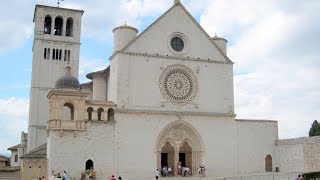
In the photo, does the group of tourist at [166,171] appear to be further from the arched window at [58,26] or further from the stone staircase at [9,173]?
the arched window at [58,26]

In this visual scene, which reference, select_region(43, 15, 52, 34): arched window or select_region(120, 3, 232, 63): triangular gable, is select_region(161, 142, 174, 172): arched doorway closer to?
select_region(120, 3, 232, 63): triangular gable

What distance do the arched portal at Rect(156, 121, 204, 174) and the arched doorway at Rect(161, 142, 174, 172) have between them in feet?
0.81

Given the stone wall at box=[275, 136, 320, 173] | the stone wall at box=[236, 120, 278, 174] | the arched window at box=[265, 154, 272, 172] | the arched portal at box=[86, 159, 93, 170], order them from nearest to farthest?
1. the arched portal at box=[86, 159, 93, 170]
2. the stone wall at box=[275, 136, 320, 173]
3. the stone wall at box=[236, 120, 278, 174]
4. the arched window at box=[265, 154, 272, 172]

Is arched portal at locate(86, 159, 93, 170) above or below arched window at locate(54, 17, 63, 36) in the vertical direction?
below

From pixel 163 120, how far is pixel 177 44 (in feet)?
22.9

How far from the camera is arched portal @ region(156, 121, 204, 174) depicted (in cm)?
3459

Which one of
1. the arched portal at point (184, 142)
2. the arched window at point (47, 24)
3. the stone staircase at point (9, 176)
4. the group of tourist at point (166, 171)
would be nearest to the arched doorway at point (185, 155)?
the arched portal at point (184, 142)

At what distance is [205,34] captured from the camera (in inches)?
1460

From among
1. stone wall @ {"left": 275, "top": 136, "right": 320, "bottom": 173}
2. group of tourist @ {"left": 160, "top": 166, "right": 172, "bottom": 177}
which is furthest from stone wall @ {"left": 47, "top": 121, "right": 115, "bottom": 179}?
stone wall @ {"left": 275, "top": 136, "right": 320, "bottom": 173}

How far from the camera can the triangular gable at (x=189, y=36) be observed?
34.3 metres

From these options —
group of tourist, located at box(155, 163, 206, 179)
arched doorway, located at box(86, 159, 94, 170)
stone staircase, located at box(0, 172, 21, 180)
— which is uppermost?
arched doorway, located at box(86, 159, 94, 170)

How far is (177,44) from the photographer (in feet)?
119

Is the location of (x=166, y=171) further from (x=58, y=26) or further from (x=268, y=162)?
(x=58, y=26)

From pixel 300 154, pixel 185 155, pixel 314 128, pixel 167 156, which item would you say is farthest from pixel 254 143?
pixel 314 128
